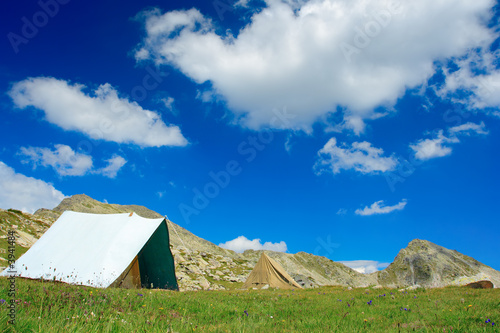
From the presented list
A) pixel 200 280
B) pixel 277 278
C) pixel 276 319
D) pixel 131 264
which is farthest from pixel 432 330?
pixel 200 280

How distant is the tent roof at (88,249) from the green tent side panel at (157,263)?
1.02 m

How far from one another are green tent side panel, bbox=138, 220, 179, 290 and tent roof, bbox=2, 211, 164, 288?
3.34 ft

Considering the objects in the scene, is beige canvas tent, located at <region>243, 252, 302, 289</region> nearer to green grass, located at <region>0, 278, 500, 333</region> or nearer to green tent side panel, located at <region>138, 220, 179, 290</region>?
green tent side panel, located at <region>138, 220, 179, 290</region>

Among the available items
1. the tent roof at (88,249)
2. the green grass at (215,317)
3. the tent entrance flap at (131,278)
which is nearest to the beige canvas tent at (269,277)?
the tent roof at (88,249)

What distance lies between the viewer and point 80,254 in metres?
19.5

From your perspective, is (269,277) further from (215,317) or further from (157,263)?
(215,317)

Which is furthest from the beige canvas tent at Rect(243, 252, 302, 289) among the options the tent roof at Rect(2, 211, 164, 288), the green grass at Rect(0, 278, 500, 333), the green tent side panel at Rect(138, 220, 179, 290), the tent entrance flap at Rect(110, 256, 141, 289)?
the green grass at Rect(0, 278, 500, 333)

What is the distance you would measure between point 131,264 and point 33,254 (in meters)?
6.82

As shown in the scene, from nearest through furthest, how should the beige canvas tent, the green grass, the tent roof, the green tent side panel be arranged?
the green grass
the tent roof
the green tent side panel
the beige canvas tent

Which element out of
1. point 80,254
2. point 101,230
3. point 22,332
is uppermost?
point 101,230

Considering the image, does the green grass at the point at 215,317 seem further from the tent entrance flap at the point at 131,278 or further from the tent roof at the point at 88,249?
the tent roof at the point at 88,249

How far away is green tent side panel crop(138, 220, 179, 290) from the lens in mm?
21203

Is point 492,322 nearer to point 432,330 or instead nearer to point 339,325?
point 432,330

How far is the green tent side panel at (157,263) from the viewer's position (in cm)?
2120
